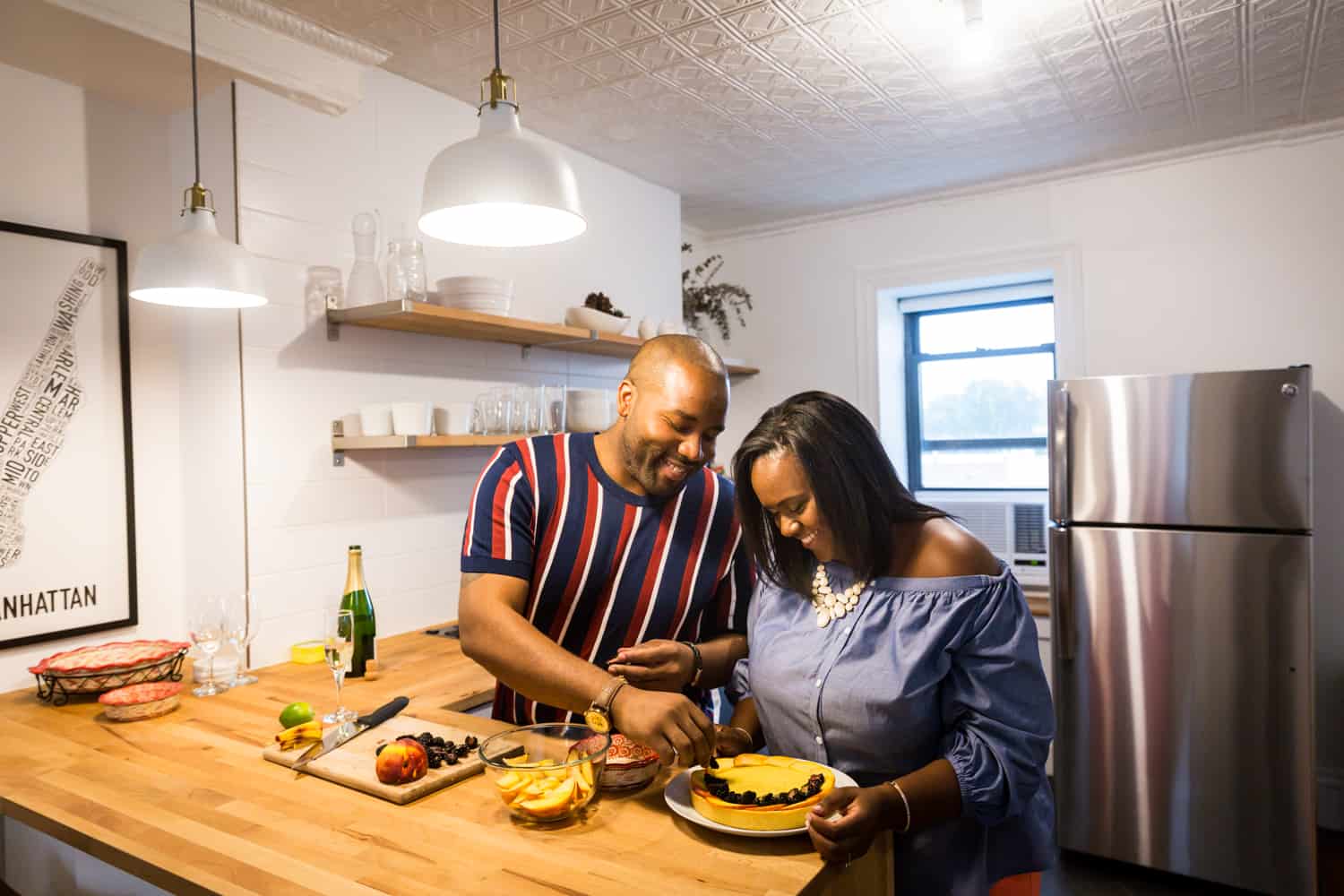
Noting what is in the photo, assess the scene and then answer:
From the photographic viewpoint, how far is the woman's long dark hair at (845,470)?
1.41 metres

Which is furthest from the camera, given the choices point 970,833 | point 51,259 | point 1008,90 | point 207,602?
point 1008,90

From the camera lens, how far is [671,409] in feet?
5.04

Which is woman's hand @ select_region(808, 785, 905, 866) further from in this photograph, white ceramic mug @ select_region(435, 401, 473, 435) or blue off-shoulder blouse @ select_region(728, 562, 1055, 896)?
white ceramic mug @ select_region(435, 401, 473, 435)

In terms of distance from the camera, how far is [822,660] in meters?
1.41

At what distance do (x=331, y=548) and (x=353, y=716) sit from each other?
39.8 inches

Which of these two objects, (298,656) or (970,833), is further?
(298,656)

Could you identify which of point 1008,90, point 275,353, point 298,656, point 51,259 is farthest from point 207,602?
point 1008,90

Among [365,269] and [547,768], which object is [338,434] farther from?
[547,768]

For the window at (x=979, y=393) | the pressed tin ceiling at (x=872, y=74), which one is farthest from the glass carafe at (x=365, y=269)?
the window at (x=979, y=393)

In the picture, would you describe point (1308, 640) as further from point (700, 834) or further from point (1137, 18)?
point (700, 834)

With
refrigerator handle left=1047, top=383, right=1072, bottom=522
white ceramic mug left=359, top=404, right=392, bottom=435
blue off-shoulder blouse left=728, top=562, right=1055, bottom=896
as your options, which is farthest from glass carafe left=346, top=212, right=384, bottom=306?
refrigerator handle left=1047, top=383, right=1072, bottom=522

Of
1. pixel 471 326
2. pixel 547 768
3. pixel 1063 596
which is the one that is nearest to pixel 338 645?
pixel 547 768

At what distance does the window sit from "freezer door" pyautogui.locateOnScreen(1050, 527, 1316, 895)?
1212mm

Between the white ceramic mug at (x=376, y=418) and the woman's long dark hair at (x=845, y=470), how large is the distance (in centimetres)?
146
